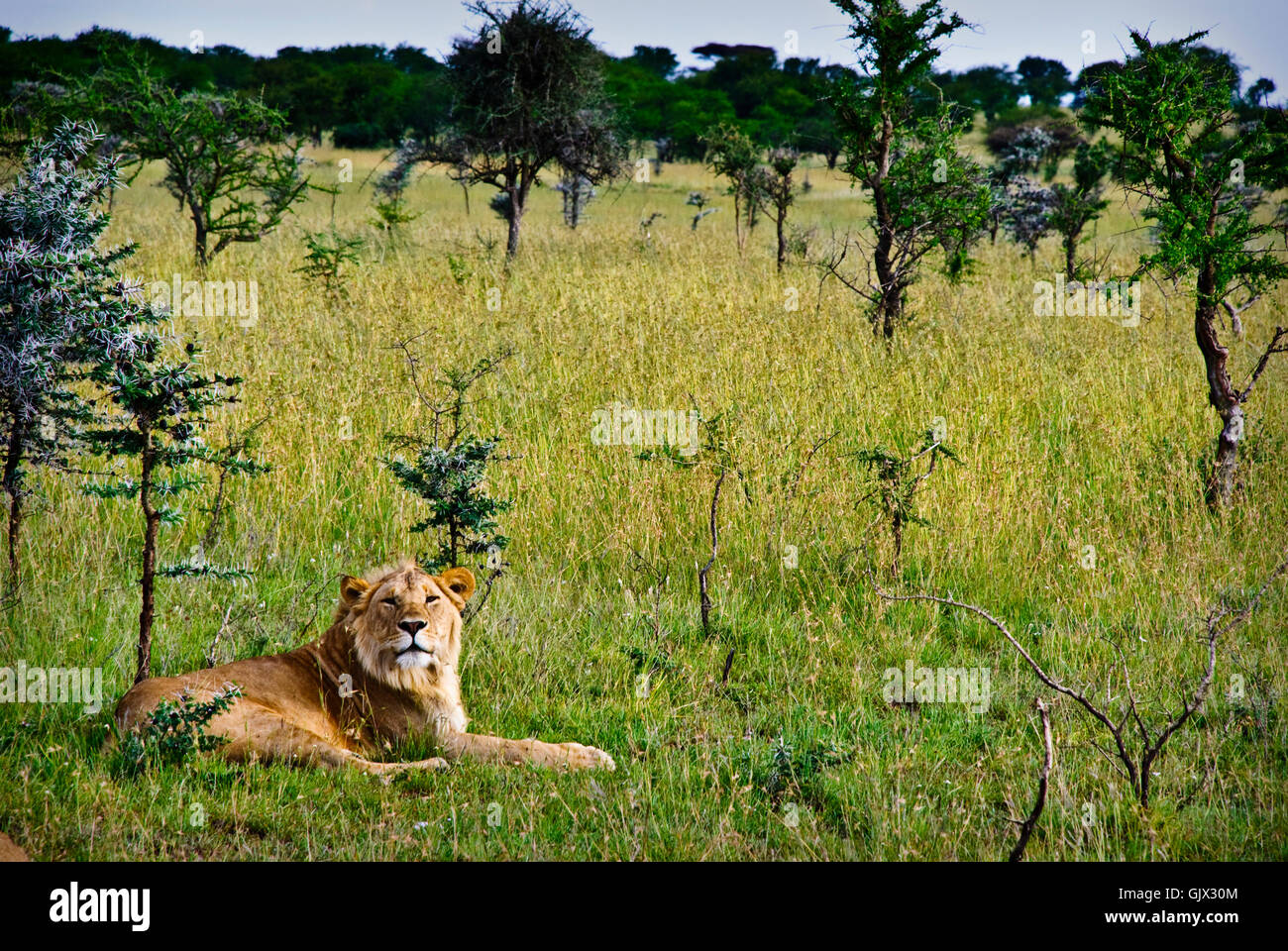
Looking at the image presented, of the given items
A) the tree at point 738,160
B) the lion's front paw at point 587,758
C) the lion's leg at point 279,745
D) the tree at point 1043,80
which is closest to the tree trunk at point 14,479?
the lion's leg at point 279,745

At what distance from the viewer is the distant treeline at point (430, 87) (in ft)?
120

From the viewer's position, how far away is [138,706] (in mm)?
4078

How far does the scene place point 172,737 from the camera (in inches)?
153

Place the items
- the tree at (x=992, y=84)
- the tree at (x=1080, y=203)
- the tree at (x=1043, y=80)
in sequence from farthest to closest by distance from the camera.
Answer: the tree at (x=1043, y=80) < the tree at (x=992, y=84) < the tree at (x=1080, y=203)

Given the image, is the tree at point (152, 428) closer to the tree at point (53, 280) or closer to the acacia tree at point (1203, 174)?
the tree at point (53, 280)

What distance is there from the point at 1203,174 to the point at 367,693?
6704 millimetres

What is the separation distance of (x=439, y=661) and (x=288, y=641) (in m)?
1.35

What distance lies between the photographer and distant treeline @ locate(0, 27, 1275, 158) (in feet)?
120

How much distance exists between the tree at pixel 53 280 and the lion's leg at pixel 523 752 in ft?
8.02

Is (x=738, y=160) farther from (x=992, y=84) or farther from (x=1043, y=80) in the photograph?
(x=1043, y=80)

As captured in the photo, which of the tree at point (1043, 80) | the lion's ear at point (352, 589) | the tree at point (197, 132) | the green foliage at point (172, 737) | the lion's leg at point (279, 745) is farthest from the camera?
the tree at point (1043, 80)

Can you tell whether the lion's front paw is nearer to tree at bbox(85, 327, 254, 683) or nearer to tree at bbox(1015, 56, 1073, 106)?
tree at bbox(85, 327, 254, 683)
